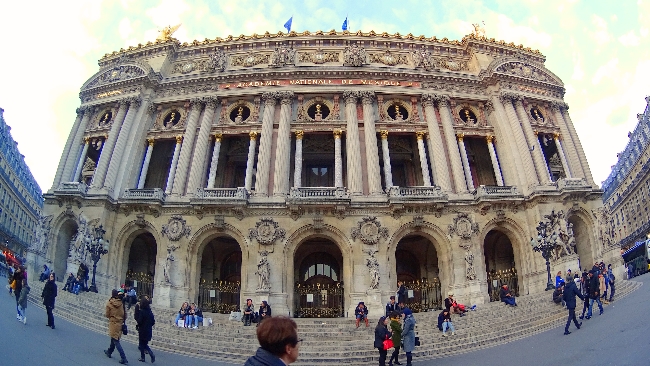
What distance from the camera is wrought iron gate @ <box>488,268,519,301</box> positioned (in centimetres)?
2515

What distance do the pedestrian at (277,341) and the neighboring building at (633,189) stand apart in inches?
1994

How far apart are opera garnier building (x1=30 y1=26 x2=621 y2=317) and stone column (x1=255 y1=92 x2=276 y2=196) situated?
0.55ft

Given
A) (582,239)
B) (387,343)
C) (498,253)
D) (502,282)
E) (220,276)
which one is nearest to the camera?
(387,343)

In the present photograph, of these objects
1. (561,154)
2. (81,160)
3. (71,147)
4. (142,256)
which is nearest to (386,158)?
(561,154)

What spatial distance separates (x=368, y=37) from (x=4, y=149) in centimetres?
4490

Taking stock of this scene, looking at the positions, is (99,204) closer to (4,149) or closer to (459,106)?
(459,106)

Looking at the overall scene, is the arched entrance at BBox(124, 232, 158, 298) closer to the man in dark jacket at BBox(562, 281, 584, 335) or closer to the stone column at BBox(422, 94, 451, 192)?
the stone column at BBox(422, 94, 451, 192)

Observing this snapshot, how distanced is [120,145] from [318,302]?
1681cm

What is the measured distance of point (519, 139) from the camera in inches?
1129

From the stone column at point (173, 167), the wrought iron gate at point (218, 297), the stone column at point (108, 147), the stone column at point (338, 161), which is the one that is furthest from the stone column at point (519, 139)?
the stone column at point (108, 147)

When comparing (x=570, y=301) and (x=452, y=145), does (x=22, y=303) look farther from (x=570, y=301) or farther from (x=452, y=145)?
(x=452, y=145)

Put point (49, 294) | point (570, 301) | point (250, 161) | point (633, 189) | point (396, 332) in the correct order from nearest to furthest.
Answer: point (396, 332) < point (49, 294) < point (570, 301) < point (250, 161) < point (633, 189)

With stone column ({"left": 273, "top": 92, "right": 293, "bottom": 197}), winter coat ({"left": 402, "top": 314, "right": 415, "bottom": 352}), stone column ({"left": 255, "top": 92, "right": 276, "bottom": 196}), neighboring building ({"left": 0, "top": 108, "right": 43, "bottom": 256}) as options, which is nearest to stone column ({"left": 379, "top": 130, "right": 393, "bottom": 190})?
stone column ({"left": 273, "top": 92, "right": 293, "bottom": 197})

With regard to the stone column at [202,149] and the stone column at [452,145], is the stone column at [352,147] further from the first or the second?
the stone column at [202,149]
